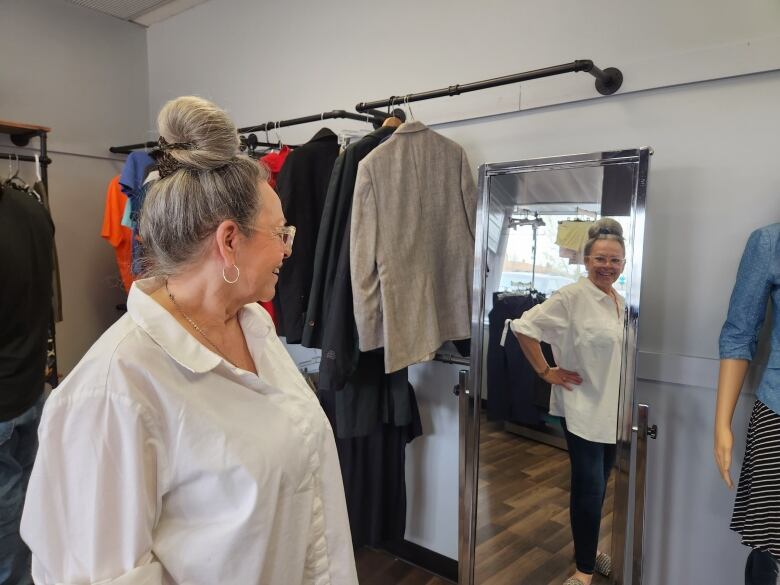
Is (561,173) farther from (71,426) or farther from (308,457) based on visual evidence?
(71,426)

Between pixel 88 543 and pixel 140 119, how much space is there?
305cm

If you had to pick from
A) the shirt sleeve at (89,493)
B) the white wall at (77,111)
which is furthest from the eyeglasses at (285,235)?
the white wall at (77,111)

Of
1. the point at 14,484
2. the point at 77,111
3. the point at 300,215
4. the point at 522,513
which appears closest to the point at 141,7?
the point at 77,111

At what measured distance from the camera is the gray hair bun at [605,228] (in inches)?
57.9

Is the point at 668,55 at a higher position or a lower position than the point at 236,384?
higher

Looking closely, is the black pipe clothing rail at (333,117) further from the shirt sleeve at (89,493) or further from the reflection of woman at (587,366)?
the shirt sleeve at (89,493)

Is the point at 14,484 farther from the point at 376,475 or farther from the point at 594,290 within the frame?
the point at 594,290

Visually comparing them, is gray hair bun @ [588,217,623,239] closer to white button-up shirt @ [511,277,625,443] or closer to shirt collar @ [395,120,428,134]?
white button-up shirt @ [511,277,625,443]

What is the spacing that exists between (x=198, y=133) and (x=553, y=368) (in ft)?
3.86

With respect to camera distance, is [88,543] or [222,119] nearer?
[88,543]

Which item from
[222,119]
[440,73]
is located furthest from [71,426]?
[440,73]

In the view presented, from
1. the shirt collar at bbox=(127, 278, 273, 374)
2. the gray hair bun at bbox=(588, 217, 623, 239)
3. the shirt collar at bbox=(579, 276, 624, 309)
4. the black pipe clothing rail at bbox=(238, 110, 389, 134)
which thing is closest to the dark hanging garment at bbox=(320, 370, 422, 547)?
the shirt collar at bbox=(579, 276, 624, 309)

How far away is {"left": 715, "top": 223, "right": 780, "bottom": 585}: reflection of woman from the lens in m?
1.29

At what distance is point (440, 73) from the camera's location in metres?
2.04
